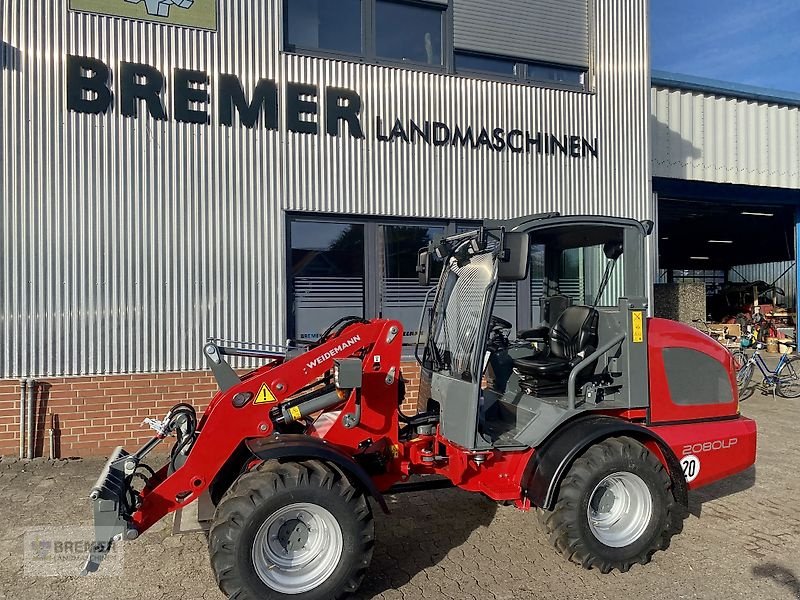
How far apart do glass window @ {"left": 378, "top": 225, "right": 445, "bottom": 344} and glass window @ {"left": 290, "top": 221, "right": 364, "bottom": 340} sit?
0.35m

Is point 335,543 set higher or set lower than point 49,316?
lower

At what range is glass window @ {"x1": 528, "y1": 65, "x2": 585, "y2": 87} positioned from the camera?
30.3 ft

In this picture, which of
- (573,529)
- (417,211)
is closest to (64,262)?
(417,211)

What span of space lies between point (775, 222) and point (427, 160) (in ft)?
49.1

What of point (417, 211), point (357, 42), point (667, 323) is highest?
point (357, 42)

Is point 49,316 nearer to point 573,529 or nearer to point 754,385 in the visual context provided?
point 573,529

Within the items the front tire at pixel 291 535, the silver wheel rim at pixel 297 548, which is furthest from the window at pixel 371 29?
the silver wheel rim at pixel 297 548

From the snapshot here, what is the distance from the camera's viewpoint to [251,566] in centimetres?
346

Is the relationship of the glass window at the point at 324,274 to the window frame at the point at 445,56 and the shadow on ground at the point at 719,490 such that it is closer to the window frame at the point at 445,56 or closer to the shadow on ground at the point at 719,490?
the window frame at the point at 445,56

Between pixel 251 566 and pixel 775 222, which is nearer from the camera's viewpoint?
pixel 251 566

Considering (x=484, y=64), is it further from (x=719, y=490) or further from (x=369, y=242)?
(x=719, y=490)

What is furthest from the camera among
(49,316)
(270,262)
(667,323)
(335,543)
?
(270,262)

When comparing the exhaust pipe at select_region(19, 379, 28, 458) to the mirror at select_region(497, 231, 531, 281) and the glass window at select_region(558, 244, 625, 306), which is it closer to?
the mirror at select_region(497, 231, 531, 281)

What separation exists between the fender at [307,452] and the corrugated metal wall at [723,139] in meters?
10.3
